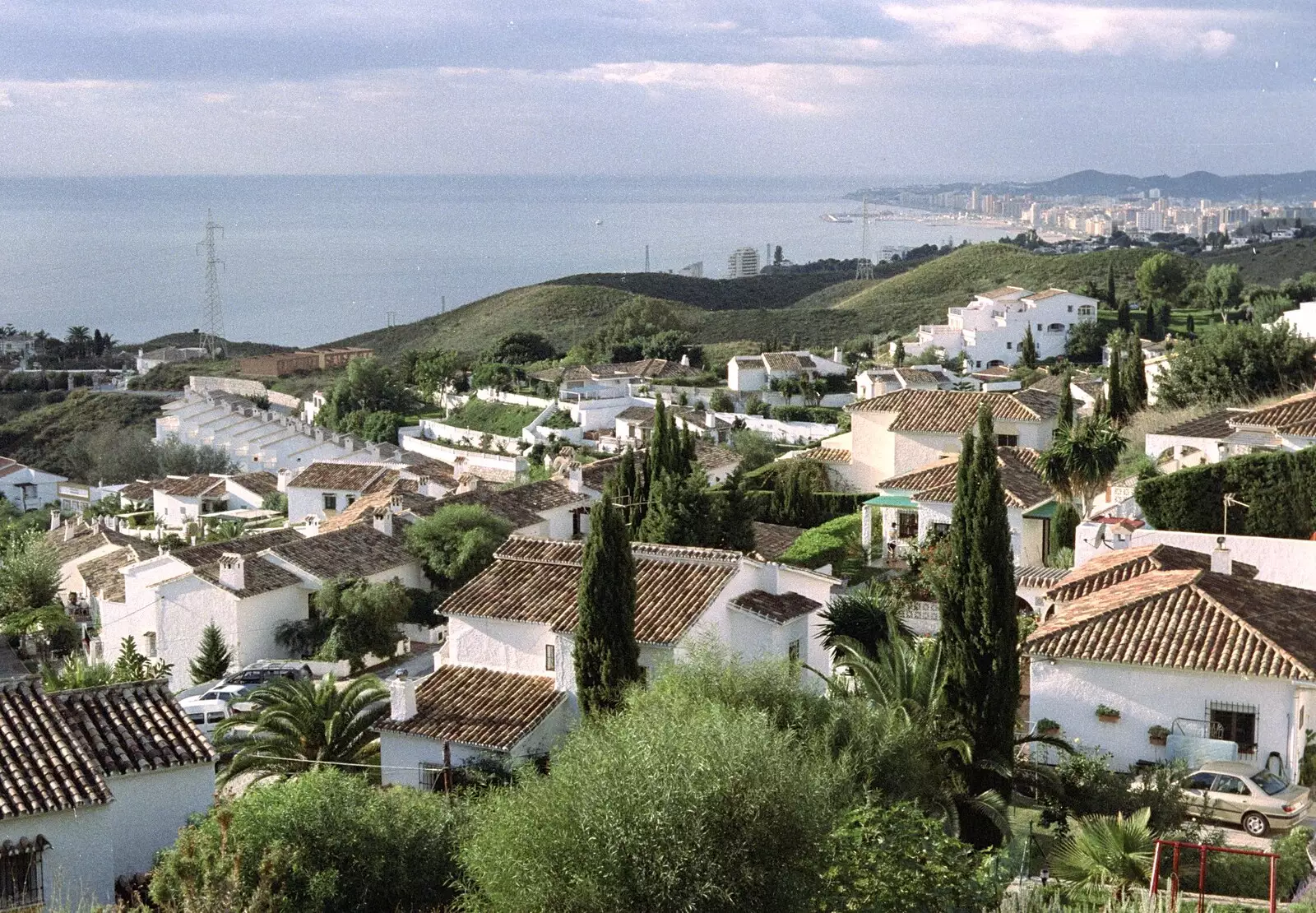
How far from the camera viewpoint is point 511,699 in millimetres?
19281

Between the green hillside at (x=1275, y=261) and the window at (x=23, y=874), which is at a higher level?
the green hillside at (x=1275, y=261)

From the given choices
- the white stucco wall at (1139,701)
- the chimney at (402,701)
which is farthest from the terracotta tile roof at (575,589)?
the white stucco wall at (1139,701)

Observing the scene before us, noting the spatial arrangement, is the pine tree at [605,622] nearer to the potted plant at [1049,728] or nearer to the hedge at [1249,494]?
the potted plant at [1049,728]

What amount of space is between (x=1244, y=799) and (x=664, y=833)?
27.1 feet

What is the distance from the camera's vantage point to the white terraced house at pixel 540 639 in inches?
733

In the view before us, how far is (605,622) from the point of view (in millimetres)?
17859

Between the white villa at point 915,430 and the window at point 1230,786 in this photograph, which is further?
the white villa at point 915,430

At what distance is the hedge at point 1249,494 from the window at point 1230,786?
8.29m

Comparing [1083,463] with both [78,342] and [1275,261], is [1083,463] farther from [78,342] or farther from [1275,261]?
[78,342]

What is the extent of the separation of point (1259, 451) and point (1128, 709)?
327 inches

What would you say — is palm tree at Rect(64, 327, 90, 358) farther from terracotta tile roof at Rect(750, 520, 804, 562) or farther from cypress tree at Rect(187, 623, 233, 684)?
cypress tree at Rect(187, 623, 233, 684)

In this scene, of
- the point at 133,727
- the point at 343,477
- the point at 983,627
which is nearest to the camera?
the point at 133,727

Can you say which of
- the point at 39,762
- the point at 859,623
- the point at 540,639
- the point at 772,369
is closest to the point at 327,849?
the point at 39,762

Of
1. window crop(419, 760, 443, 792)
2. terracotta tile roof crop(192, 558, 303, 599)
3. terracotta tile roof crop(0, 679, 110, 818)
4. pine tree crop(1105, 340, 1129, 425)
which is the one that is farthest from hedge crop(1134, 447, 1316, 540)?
terracotta tile roof crop(0, 679, 110, 818)
